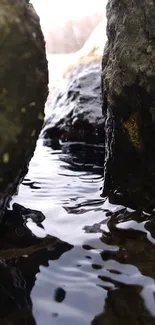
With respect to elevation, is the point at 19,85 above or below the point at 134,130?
above

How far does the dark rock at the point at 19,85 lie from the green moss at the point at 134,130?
1.65 ft

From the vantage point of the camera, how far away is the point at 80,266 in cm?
179

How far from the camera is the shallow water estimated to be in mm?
1493

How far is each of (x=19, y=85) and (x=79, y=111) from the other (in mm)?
2638

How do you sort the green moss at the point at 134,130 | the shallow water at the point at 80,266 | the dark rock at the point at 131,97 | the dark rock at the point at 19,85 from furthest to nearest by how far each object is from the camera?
the green moss at the point at 134,130
the dark rock at the point at 131,97
the dark rock at the point at 19,85
the shallow water at the point at 80,266

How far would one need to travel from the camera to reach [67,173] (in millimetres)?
3176

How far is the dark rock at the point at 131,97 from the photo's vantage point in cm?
220

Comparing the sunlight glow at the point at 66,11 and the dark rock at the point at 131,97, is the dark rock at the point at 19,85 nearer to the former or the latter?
the dark rock at the point at 131,97

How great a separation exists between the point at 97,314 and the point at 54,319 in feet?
0.46

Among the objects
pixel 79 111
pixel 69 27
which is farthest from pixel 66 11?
pixel 79 111

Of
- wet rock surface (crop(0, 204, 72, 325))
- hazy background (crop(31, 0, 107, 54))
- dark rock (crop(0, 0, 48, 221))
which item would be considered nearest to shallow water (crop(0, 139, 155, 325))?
wet rock surface (crop(0, 204, 72, 325))

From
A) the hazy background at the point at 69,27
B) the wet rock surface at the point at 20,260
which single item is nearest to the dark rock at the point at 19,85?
the wet rock surface at the point at 20,260

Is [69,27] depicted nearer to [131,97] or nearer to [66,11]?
[66,11]

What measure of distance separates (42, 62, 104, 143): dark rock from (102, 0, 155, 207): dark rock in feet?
6.04
